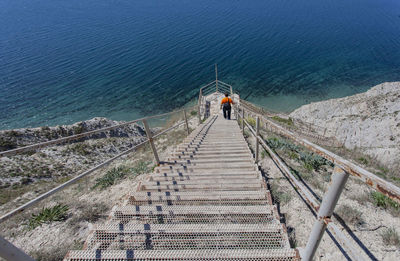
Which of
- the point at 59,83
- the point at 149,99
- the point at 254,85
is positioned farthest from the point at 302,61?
the point at 59,83

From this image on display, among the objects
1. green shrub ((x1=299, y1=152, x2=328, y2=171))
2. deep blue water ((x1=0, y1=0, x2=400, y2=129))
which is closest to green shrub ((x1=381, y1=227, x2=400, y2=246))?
green shrub ((x1=299, y1=152, x2=328, y2=171))

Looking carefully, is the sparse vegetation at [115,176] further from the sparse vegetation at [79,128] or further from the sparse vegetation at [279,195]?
the sparse vegetation at [79,128]

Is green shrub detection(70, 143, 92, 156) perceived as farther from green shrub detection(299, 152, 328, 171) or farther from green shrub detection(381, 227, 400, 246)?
green shrub detection(381, 227, 400, 246)

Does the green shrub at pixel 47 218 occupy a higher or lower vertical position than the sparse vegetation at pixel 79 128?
lower

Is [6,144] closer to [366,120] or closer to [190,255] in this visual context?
[190,255]

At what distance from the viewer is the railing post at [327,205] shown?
1.49m

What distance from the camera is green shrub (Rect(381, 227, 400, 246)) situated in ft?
9.29

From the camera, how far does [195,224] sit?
259 centimetres

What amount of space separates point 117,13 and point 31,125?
4959cm

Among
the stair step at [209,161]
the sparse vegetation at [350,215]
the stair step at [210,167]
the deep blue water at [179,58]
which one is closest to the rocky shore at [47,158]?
the stair step at [209,161]

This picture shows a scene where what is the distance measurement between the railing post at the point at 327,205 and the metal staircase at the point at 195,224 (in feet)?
1.14

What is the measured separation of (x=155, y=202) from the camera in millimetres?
3252

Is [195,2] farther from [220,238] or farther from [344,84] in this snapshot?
[220,238]

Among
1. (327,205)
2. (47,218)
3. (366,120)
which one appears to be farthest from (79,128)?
(366,120)
